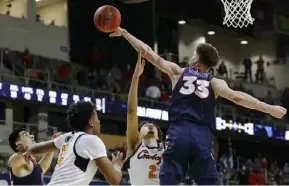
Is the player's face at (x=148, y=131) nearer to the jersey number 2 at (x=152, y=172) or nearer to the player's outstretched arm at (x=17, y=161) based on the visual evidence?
the jersey number 2 at (x=152, y=172)

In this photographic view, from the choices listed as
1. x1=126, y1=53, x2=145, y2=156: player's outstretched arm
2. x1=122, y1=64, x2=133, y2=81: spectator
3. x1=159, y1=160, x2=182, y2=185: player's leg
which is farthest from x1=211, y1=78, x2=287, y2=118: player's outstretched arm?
x1=122, y1=64, x2=133, y2=81: spectator

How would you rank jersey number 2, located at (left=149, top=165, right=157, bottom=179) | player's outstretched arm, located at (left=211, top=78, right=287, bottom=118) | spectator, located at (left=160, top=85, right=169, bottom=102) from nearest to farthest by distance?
player's outstretched arm, located at (left=211, top=78, right=287, bottom=118) → jersey number 2, located at (left=149, top=165, right=157, bottom=179) → spectator, located at (left=160, top=85, right=169, bottom=102)

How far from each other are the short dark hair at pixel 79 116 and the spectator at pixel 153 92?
17.5 metres

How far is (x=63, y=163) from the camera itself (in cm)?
451

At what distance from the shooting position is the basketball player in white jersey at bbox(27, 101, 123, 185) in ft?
14.6

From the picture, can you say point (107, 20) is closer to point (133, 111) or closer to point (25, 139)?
point (133, 111)

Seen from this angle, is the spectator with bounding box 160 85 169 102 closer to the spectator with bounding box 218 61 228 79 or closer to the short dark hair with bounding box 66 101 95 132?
the spectator with bounding box 218 61 228 79

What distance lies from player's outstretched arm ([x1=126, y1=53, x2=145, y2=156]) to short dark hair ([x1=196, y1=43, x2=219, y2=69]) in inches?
23.2

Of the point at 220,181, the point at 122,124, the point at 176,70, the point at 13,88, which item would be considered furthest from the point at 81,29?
the point at 176,70

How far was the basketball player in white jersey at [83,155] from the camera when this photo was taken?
4.44 m

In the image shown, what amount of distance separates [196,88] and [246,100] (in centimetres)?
42

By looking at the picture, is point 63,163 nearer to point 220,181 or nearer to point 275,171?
point 220,181

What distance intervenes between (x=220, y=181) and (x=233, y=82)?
25.2 ft

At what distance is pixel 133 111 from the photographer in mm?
6172
